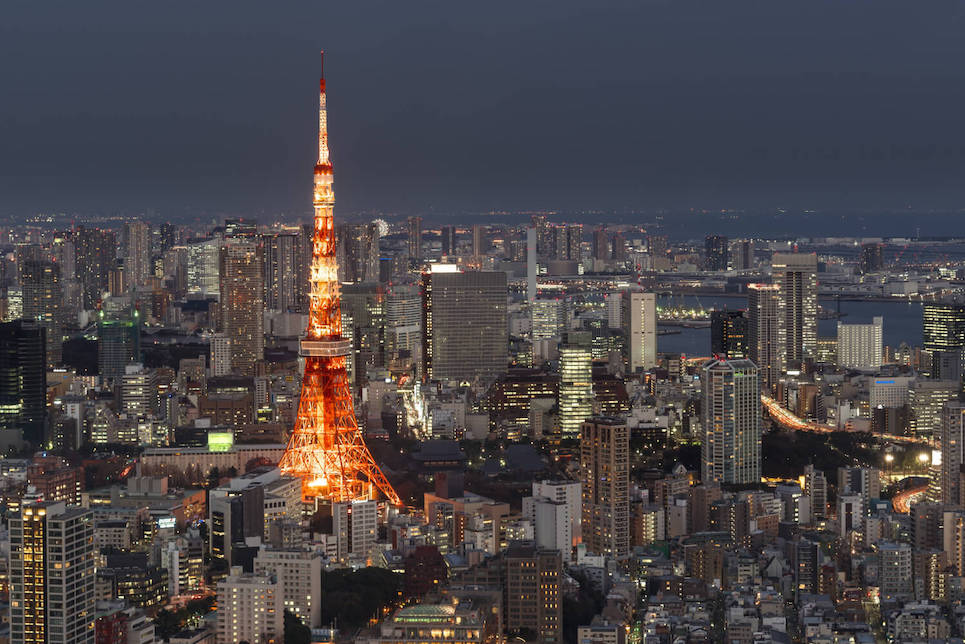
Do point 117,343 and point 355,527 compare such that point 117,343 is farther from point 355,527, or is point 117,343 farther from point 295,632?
point 295,632

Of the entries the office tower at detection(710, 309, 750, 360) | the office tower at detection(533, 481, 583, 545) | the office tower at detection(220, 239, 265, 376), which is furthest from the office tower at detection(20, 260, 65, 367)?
the office tower at detection(533, 481, 583, 545)

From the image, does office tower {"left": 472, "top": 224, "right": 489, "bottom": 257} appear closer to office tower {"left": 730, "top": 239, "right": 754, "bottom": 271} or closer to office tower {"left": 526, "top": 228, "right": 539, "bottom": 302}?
office tower {"left": 526, "top": 228, "right": 539, "bottom": 302}

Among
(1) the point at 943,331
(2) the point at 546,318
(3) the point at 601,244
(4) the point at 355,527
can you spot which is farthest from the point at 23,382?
(3) the point at 601,244

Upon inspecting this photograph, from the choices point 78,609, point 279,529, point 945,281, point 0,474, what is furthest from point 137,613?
point 945,281

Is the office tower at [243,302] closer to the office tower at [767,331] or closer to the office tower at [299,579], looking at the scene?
the office tower at [767,331]

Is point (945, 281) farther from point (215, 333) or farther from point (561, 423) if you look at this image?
point (561, 423)

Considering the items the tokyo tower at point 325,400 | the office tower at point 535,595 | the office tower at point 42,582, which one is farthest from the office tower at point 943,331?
the office tower at point 42,582
